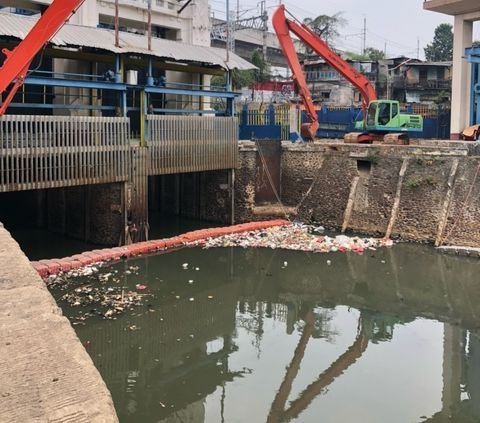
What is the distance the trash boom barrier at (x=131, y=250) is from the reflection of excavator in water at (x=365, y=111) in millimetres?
4192

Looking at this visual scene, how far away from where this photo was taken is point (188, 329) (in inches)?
346

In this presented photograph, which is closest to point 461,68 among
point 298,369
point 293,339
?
point 293,339

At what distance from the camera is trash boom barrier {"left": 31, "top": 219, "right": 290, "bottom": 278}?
10.8 meters

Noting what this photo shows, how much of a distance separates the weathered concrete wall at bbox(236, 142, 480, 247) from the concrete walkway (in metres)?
11.3

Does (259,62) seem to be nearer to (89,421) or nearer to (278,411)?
(278,411)

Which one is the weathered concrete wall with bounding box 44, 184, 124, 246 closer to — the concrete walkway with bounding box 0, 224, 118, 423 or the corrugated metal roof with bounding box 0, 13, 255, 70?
the corrugated metal roof with bounding box 0, 13, 255, 70

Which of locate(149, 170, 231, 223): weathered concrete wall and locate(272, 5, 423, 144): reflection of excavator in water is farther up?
locate(272, 5, 423, 144): reflection of excavator in water

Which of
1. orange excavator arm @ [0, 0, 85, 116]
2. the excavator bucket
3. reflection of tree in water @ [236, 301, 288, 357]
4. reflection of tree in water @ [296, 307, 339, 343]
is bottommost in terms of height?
reflection of tree in water @ [296, 307, 339, 343]

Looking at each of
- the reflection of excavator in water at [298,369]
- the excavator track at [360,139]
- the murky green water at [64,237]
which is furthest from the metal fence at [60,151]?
the excavator track at [360,139]

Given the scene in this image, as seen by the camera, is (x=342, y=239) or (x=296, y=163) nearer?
(x=342, y=239)

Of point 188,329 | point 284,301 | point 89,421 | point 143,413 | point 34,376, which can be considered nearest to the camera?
point 89,421

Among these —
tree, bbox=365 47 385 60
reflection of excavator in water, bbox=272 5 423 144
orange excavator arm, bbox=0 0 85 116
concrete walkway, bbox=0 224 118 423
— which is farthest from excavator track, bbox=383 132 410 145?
tree, bbox=365 47 385 60

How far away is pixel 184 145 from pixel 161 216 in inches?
169

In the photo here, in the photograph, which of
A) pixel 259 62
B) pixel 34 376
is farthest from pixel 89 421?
pixel 259 62
